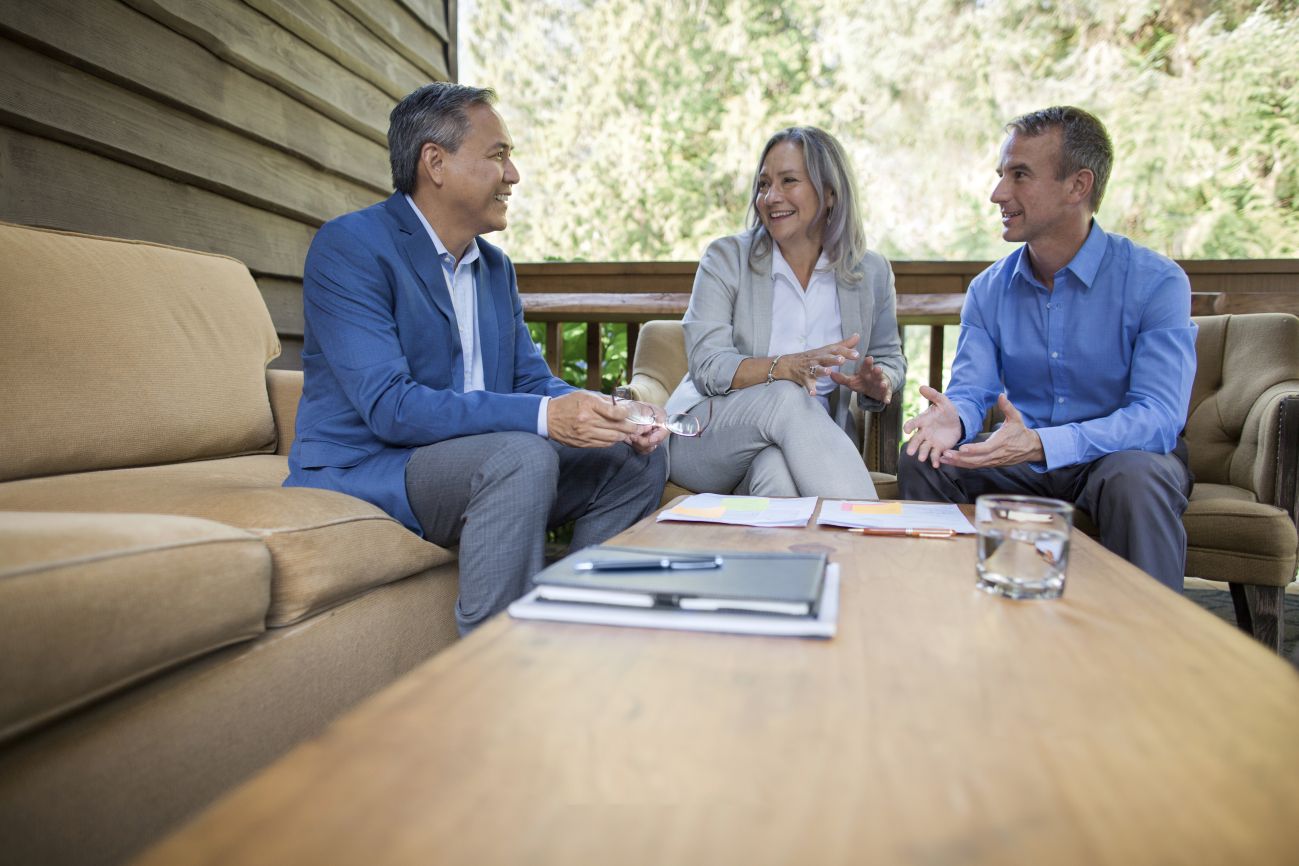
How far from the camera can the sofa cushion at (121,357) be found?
144cm

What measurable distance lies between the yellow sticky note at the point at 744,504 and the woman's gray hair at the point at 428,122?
89 cm

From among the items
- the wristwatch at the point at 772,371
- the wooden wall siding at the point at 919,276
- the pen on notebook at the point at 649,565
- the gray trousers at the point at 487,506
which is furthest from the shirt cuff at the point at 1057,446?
the wooden wall siding at the point at 919,276

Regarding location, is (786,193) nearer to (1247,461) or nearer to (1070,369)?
(1070,369)

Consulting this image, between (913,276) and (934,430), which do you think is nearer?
(934,430)

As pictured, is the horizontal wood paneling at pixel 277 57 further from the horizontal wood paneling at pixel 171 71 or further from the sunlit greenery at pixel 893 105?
the sunlit greenery at pixel 893 105

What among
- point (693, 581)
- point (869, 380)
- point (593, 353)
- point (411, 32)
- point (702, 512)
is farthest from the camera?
point (411, 32)

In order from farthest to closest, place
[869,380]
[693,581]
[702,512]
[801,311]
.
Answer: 1. [801,311]
2. [869,380]
3. [702,512]
4. [693,581]

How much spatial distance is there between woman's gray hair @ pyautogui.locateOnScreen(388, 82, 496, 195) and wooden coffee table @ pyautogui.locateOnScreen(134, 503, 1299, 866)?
1255mm

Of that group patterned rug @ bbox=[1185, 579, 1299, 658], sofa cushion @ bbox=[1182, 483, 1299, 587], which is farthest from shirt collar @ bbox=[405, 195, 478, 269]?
patterned rug @ bbox=[1185, 579, 1299, 658]

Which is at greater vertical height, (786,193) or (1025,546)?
(786,193)

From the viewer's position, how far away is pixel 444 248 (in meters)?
1.82

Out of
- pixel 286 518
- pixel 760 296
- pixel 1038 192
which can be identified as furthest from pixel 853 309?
pixel 286 518

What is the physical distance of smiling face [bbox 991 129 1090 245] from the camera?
2.03 metres

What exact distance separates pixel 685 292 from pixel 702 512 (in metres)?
1.95
